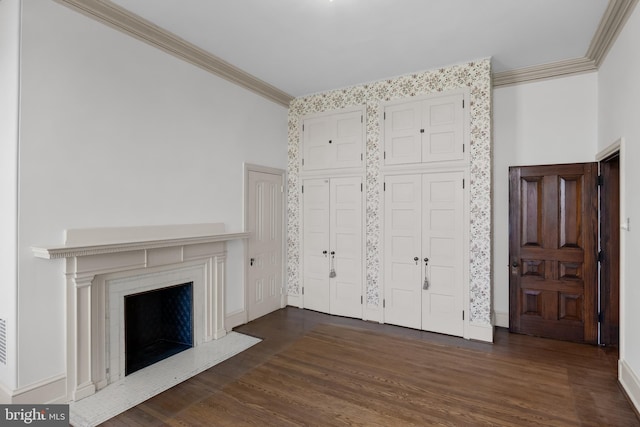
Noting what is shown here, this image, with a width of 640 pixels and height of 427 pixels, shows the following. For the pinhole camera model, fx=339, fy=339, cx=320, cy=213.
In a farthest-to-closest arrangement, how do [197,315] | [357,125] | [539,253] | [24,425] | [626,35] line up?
[357,125] → [539,253] → [197,315] → [626,35] → [24,425]

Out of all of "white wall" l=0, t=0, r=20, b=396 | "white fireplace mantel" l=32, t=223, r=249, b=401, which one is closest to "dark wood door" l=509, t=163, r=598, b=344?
"white fireplace mantel" l=32, t=223, r=249, b=401

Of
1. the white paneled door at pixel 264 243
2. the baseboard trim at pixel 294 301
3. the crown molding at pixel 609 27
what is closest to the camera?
the crown molding at pixel 609 27

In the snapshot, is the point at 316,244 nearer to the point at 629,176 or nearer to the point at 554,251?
the point at 554,251

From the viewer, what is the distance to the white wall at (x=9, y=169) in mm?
2332

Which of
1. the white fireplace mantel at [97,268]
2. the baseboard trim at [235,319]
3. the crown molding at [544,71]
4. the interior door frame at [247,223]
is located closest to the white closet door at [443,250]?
the crown molding at [544,71]

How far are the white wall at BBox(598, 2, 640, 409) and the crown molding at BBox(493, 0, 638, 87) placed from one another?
0.10m

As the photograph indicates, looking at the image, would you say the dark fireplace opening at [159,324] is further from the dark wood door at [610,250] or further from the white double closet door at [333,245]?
the dark wood door at [610,250]

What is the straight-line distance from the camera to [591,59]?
12.0 feet

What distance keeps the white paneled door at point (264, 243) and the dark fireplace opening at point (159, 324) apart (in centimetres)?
91

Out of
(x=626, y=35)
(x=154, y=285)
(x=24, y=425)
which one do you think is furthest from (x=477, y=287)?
(x=24, y=425)

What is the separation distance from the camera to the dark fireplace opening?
3352 mm

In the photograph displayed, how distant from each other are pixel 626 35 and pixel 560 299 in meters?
2.67

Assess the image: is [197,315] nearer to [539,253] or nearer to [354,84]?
[354,84]

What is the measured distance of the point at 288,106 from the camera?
5129 mm
